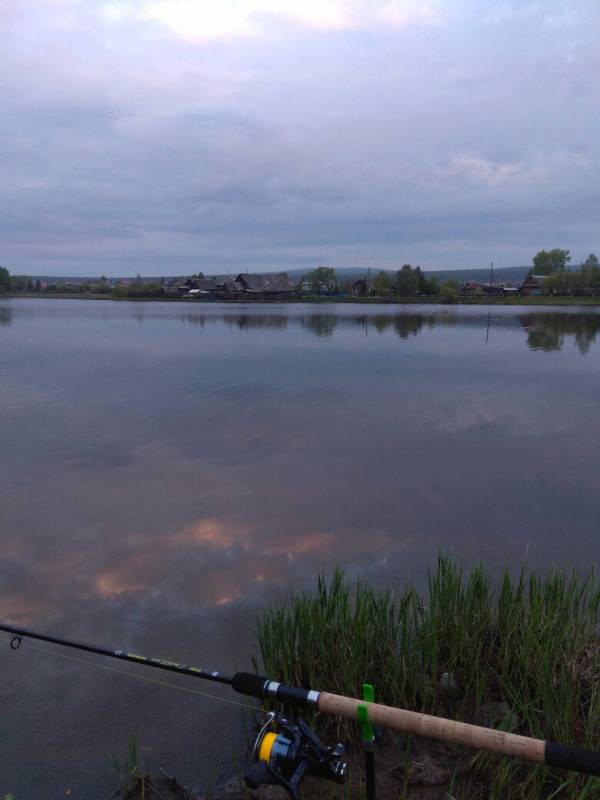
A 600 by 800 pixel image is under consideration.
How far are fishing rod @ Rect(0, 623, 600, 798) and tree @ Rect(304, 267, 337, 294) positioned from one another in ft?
467

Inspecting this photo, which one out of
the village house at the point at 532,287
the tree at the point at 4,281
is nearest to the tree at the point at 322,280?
the village house at the point at 532,287

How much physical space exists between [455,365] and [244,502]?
1815cm

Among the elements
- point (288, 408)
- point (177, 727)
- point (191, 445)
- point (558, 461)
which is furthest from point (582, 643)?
point (288, 408)

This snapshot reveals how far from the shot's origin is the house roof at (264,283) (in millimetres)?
132125

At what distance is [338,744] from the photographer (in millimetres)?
3166

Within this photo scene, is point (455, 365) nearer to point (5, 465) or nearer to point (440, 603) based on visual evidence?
point (5, 465)

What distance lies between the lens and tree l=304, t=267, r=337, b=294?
143750 mm

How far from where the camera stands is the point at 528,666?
14.7 feet

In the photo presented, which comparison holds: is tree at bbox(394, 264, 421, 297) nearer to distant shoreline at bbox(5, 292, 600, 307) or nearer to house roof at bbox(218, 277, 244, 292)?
distant shoreline at bbox(5, 292, 600, 307)

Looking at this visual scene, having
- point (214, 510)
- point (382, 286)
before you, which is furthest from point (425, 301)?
point (214, 510)

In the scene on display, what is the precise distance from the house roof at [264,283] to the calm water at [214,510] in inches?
4408

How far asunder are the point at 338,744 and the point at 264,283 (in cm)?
13556

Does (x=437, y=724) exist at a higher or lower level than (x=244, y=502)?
higher

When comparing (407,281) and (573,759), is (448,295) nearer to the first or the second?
(407,281)
